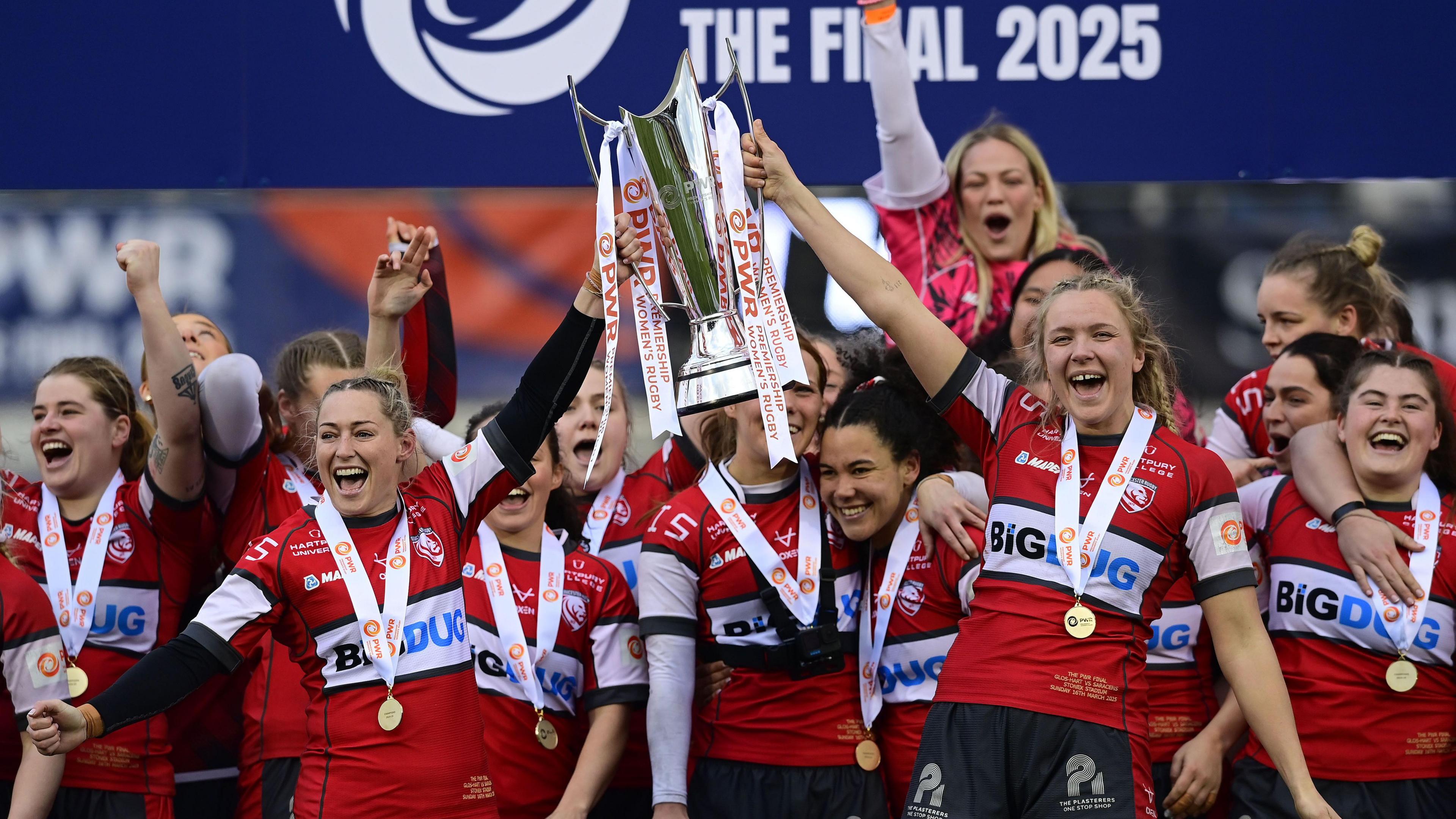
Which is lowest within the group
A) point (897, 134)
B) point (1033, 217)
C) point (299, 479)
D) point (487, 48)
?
point (299, 479)

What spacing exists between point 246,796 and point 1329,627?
3019 millimetres

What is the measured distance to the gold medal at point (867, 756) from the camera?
3.60 metres

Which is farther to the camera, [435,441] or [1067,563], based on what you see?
[435,441]

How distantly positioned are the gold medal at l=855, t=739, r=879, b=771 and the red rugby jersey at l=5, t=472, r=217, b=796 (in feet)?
6.33

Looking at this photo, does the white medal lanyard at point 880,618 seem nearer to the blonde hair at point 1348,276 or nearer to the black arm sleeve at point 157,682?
the black arm sleeve at point 157,682

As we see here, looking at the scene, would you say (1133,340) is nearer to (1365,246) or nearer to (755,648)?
(755,648)

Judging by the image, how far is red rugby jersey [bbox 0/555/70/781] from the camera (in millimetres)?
3578

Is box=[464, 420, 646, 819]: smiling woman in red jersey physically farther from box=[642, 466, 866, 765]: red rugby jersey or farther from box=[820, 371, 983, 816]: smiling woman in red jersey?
box=[820, 371, 983, 816]: smiling woman in red jersey

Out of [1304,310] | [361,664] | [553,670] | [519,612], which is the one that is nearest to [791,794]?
[553,670]

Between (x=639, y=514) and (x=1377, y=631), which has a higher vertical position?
(x=639, y=514)

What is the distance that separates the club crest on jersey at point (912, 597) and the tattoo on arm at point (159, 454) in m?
2.02

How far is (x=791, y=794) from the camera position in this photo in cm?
359

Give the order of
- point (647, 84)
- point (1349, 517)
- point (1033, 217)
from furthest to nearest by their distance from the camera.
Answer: point (647, 84) → point (1033, 217) → point (1349, 517)

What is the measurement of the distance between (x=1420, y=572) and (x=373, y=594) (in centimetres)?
265
